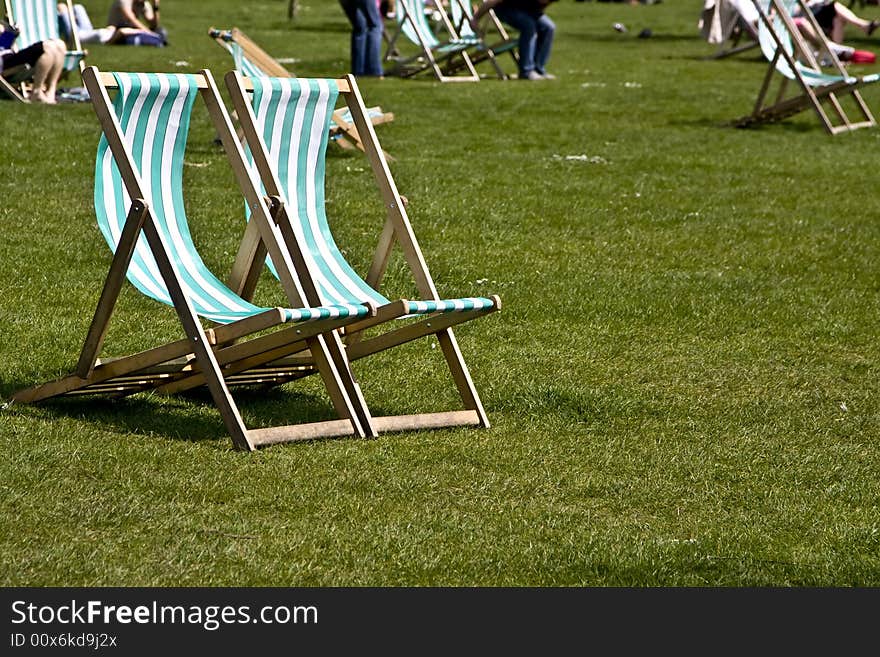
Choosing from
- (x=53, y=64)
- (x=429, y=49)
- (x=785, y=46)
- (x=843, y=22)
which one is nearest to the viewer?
(x=53, y=64)

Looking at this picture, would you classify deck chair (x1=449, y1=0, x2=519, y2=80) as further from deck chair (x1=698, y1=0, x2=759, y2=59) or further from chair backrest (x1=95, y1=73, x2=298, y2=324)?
chair backrest (x1=95, y1=73, x2=298, y2=324)

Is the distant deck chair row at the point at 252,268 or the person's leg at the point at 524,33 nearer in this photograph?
the distant deck chair row at the point at 252,268

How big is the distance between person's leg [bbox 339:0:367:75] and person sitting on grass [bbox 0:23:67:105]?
343 cm

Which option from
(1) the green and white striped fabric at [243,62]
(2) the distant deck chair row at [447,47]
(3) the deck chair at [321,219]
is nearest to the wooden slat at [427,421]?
(3) the deck chair at [321,219]

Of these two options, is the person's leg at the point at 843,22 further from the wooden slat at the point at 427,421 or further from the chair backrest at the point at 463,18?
the wooden slat at the point at 427,421

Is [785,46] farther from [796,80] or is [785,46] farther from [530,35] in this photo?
[530,35]

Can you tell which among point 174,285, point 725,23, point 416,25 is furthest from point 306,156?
point 725,23

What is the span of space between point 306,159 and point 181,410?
1057 mm

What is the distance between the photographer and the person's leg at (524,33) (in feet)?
53.8

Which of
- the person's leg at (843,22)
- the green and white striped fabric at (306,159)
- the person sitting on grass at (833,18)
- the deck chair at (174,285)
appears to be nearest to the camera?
the deck chair at (174,285)

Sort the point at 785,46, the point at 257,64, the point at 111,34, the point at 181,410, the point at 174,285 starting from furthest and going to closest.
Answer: the point at 111,34 → the point at 785,46 → the point at 257,64 → the point at 181,410 → the point at 174,285

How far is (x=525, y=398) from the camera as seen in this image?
596 centimetres

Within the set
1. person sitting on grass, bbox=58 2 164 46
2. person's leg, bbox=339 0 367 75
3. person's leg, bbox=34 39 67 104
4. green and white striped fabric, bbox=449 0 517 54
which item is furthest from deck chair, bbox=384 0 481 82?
person's leg, bbox=34 39 67 104

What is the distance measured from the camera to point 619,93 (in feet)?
51.3
